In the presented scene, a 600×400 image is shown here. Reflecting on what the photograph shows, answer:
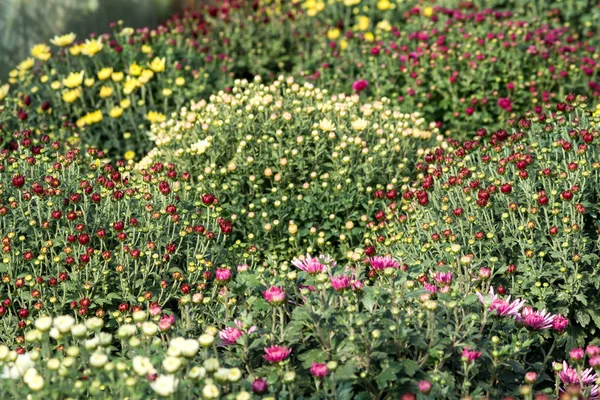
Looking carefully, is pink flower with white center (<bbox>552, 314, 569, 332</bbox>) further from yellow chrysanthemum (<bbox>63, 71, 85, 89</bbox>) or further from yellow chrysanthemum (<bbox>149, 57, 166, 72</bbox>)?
yellow chrysanthemum (<bbox>63, 71, 85, 89</bbox>)

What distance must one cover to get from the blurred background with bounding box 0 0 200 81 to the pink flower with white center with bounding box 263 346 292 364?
185 inches

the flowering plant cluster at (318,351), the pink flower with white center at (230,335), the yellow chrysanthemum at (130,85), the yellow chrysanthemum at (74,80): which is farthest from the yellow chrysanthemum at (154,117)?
the pink flower with white center at (230,335)

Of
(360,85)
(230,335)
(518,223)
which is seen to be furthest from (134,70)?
(230,335)

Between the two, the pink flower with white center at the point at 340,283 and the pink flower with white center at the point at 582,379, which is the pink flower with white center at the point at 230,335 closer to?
the pink flower with white center at the point at 340,283

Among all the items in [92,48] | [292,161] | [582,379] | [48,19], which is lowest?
[582,379]

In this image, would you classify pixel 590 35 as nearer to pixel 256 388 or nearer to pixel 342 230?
pixel 342 230

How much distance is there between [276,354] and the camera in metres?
2.47

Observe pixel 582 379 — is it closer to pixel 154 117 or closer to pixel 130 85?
pixel 154 117

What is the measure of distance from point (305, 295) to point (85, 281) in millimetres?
1222

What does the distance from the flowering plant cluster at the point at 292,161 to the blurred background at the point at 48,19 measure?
246 centimetres

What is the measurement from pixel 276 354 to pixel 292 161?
198cm

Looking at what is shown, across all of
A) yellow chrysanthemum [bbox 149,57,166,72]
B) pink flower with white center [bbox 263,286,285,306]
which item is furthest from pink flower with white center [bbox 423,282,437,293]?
yellow chrysanthemum [bbox 149,57,166,72]

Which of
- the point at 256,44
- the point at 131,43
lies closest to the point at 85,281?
the point at 131,43

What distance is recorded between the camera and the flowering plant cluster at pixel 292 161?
4180mm
